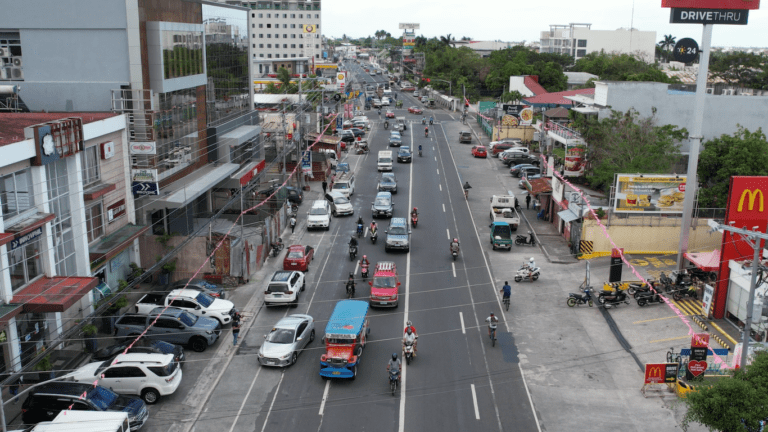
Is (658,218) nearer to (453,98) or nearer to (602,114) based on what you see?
(602,114)

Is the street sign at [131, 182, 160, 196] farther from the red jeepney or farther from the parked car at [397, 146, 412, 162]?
the parked car at [397, 146, 412, 162]

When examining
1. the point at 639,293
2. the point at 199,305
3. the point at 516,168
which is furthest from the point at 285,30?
the point at 639,293

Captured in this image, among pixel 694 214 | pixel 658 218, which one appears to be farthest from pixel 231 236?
pixel 694 214

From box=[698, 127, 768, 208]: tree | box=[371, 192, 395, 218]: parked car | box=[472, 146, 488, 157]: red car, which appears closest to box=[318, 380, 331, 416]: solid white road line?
box=[371, 192, 395, 218]: parked car

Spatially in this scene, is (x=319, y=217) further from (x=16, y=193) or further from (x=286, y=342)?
(x=16, y=193)

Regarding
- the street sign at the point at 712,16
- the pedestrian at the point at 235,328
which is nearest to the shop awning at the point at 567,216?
the street sign at the point at 712,16
